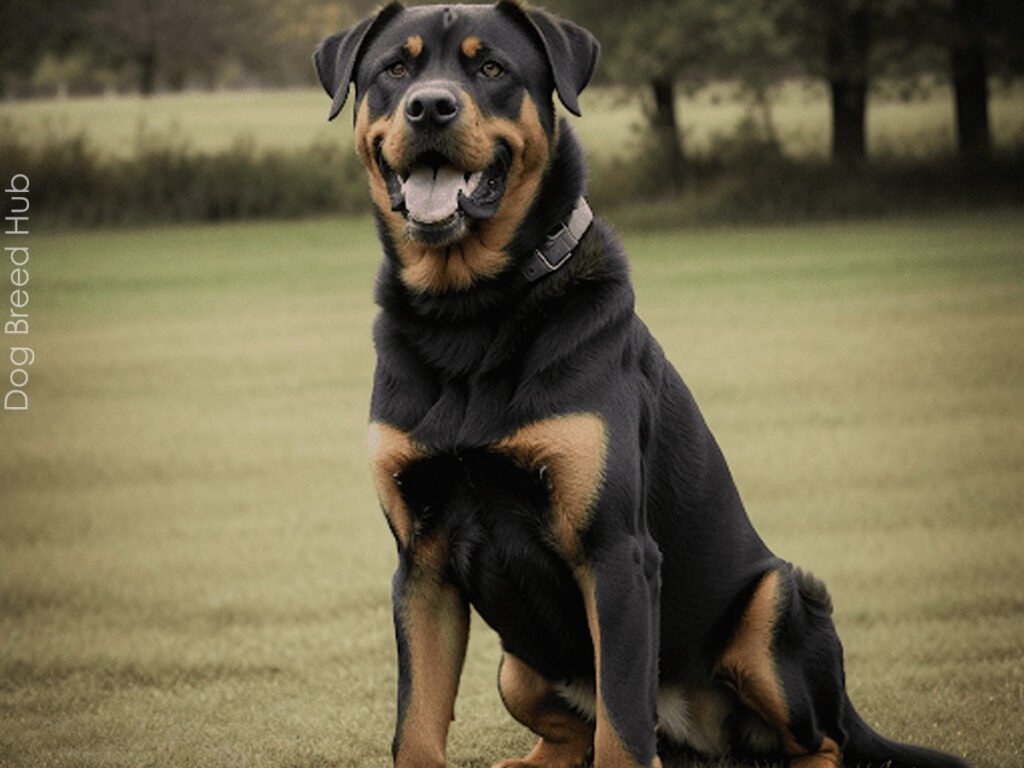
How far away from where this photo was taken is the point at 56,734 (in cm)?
488

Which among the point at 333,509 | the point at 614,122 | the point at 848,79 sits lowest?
the point at 614,122

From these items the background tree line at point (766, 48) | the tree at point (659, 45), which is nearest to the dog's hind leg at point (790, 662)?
the background tree line at point (766, 48)

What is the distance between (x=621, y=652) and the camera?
3.46 metres

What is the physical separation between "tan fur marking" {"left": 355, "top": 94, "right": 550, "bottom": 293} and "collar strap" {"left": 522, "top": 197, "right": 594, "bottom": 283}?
7cm

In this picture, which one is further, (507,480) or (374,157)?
(374,157)

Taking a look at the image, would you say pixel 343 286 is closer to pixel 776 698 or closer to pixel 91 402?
pixel 91 402

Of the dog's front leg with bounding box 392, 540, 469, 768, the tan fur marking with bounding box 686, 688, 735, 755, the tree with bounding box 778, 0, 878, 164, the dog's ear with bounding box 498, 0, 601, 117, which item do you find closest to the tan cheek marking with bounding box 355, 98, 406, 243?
the dog's ear with bounding box 498, 0, 601, 117

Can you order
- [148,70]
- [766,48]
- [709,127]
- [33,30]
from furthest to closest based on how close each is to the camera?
[148,70] → [33,30] → [709,127] → [766,48]

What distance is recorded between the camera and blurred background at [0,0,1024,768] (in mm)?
5508

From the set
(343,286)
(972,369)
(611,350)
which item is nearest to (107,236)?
(343,286)

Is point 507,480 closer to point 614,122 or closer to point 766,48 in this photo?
point 766,48

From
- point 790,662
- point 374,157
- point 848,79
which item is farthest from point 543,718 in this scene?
point 848,79

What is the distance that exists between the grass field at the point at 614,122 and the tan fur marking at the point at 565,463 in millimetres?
24242

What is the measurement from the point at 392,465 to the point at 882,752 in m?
1.59
